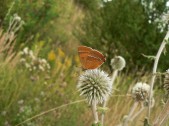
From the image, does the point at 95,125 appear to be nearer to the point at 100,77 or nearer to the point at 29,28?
the point at 100,77

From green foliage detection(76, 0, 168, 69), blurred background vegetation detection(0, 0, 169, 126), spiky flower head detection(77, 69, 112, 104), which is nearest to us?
spiky flower head detection(77, 69, 112, 104)

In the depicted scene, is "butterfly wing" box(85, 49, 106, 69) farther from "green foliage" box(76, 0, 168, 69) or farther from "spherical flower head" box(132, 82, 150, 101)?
"green foliage" box(76, 0, 168, 69)

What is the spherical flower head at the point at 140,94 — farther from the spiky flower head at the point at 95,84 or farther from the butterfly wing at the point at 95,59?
the butterfly wing at the point at 95,59

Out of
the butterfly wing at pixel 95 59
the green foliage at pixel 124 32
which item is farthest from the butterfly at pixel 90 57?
the green foliage at pixel 124 32

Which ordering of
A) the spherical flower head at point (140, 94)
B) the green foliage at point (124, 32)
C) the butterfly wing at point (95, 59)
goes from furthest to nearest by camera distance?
the green foliage at point (124, 32)
the spherical flower head at point (140, 94)
the butterfly wing at point (95, 59)

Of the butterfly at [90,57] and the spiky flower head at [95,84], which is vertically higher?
the butterfly at [90,57]

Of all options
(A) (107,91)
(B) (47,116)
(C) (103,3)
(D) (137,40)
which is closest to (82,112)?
(B) (47,116)

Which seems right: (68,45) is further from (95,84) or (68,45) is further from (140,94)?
(95,84)

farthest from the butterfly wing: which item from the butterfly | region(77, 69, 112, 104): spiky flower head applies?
region(77, 69, 112, 104): spiky flower head
